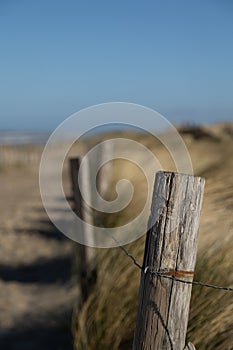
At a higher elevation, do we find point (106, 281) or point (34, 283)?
point (106, 281)

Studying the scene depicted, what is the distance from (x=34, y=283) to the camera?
655cm

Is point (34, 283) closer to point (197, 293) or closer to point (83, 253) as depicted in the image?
point (83, 253)

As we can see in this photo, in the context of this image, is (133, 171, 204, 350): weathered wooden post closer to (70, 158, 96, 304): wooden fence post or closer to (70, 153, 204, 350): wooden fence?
(70, 153, 204, 350): wooden fence

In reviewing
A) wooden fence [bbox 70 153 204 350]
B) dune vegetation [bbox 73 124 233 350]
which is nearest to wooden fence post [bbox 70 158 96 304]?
dune vegetation [bbox 73 124 233 350]

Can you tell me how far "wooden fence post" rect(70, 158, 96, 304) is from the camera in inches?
161

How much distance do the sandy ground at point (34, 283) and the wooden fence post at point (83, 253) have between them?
18.7 inches

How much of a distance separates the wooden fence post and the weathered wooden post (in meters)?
1.91

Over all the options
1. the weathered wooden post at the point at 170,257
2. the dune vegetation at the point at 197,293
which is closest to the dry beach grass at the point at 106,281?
the dune vegetation at the point at 197,293

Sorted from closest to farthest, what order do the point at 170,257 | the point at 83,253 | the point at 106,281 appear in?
the point at 170,257 → the point at 106,281 → the point at 83,253

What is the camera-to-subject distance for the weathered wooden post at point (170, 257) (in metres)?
2.02

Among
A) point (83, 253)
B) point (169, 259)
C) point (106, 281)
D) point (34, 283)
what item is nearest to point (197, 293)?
point (106, 281)

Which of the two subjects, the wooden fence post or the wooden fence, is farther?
the wooden fence post

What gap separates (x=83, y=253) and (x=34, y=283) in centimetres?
246

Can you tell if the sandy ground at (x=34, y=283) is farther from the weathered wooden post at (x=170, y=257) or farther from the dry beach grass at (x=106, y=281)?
the weathered wooden post at (x=170, y=257)
